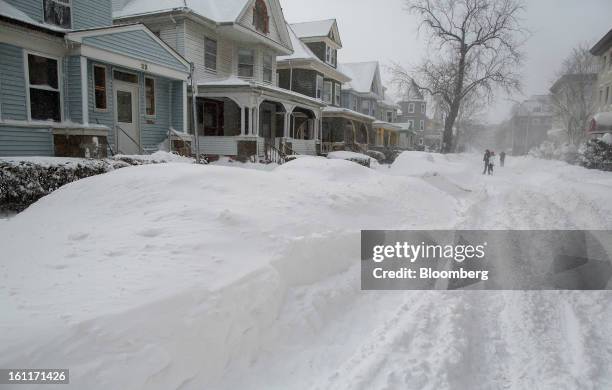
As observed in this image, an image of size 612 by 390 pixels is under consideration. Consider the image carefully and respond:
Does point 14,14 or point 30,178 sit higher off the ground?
point 14,14

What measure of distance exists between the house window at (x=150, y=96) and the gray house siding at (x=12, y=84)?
463 cm

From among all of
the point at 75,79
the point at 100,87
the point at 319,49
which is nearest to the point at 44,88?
the point at 75,79

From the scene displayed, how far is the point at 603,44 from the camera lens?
31.1 m

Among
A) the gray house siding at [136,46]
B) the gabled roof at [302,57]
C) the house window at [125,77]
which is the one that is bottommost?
the house window at [125,77]

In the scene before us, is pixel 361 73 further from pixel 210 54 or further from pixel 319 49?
pixel 210 54

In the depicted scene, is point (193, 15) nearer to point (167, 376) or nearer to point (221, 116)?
point (221, 116)

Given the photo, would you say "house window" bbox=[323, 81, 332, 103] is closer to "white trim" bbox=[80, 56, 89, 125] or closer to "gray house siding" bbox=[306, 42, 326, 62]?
"gray house siding" bbox=[306, 42, 326, 62]

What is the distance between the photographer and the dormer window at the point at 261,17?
2125 centimetres

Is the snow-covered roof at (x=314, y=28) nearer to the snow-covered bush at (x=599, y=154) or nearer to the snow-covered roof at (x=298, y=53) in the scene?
the snow-covered roof at (x=298, y=53)

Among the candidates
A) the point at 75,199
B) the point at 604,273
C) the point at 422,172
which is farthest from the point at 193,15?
the point at 604,273

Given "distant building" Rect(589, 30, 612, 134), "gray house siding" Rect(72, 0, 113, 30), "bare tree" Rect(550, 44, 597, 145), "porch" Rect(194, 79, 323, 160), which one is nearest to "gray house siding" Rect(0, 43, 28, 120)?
"gray house siding" Rect(72, 0, 113, 30)

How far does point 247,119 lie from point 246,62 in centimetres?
349

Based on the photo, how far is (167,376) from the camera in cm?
280

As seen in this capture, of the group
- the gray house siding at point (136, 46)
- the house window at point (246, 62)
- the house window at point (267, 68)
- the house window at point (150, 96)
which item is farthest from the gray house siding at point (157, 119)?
the house window at point (267, 68)
